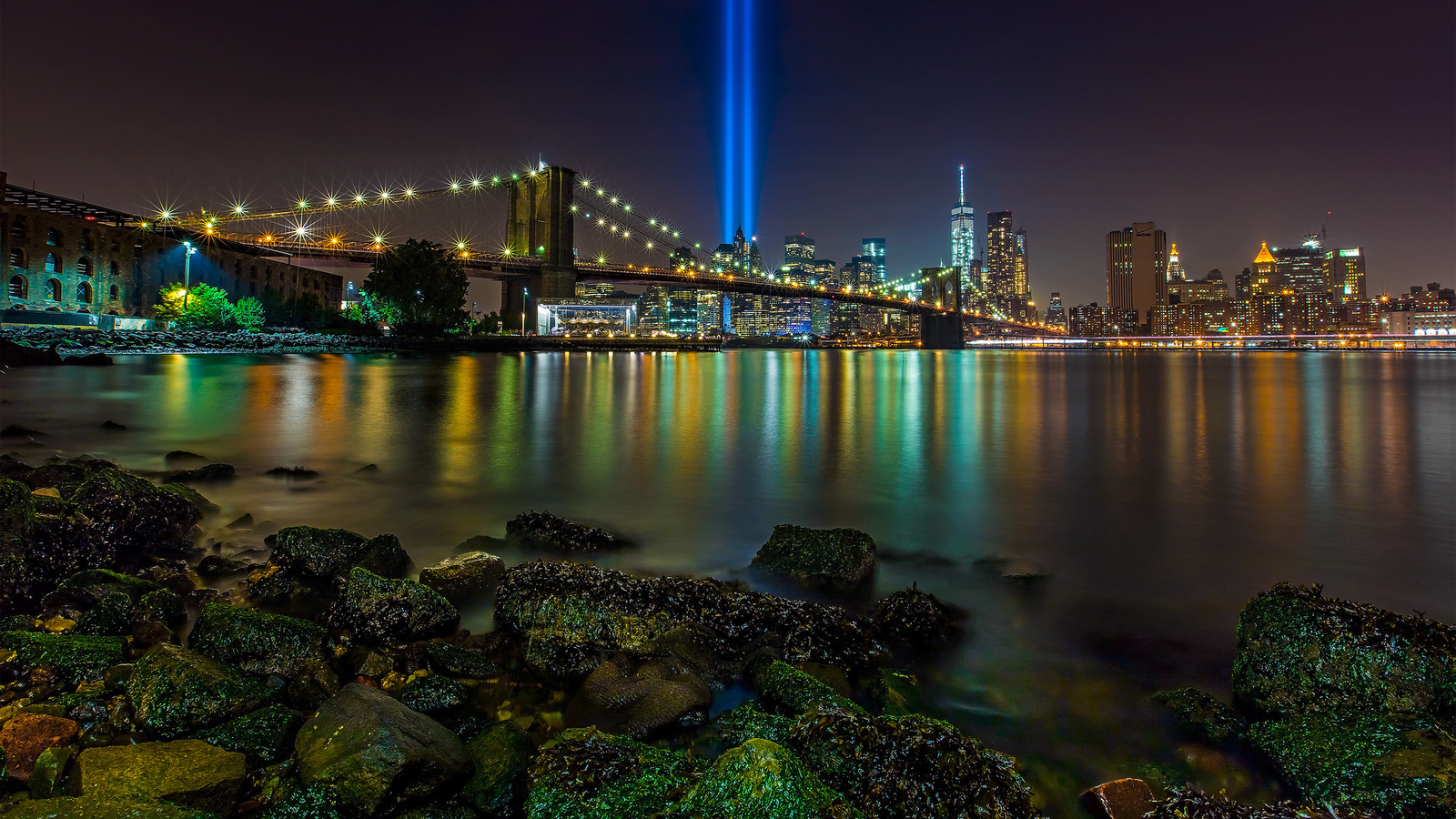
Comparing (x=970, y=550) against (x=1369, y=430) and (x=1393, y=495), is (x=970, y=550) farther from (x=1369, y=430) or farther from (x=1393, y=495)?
(x=1369, y=430)

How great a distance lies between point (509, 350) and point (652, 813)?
204 feet

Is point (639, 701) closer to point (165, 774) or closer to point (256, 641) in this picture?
point (165, 774)

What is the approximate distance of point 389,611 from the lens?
149 inches

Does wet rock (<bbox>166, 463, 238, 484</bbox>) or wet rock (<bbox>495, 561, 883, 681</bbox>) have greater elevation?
wet rock (<bbox>166, 463, 238, 484</bbox>)

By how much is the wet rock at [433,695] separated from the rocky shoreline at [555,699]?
0.4 inches

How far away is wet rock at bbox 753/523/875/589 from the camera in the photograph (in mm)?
4789

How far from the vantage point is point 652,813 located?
2262 millimetres

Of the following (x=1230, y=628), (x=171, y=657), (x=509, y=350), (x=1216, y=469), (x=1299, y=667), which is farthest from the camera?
(x=509, y=350)

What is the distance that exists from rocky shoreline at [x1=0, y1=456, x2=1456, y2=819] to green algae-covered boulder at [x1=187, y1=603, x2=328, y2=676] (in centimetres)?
1

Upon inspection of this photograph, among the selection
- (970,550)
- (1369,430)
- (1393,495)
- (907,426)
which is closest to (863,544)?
(970,550)

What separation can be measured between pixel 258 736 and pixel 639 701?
143 centimetres

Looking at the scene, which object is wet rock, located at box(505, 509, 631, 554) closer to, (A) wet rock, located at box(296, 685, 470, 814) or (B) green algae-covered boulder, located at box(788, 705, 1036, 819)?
(A) wet rock, located at box(296, 685, 470, 814)

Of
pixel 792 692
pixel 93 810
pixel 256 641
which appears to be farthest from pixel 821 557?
pixel 93 810

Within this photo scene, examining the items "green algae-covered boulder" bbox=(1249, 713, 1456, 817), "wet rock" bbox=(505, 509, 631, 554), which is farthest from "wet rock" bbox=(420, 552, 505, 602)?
"green algae-covered boulder" bbox=(1249, 713, 1456, 817)
